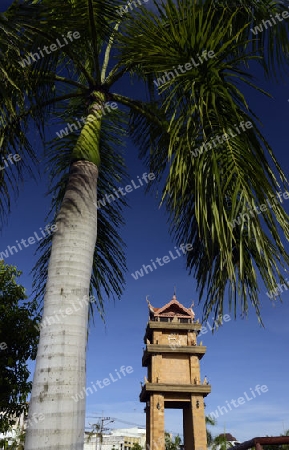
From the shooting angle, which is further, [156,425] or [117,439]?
[117,439]

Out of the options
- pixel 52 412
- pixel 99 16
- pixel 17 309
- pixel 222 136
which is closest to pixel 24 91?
pixel 99 16

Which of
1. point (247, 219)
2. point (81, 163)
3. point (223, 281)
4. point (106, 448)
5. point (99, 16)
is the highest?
point (99, 16)

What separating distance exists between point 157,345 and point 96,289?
2119cm

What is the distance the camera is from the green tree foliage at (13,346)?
6711 millimetres

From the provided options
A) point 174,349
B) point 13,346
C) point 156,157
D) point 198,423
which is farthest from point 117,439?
point 156,157

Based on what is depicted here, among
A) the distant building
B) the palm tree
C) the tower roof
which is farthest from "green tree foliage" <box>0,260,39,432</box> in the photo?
the distant building

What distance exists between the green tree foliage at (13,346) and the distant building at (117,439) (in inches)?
2090

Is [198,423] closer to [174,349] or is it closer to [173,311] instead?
[174,349]

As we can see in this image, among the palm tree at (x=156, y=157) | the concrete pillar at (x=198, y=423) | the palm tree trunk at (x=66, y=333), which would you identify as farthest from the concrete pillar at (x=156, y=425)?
the palm tree trunk at (x=66, y=333)

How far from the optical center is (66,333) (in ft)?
7.39

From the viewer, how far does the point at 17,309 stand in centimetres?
750

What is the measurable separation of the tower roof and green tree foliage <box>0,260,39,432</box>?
64.7 feet

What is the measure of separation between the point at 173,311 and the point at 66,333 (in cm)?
2562

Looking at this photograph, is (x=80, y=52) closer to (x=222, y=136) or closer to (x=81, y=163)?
(x=81, y=163)
